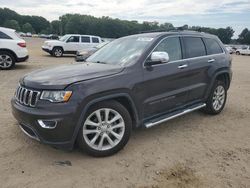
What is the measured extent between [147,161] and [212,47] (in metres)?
3.20

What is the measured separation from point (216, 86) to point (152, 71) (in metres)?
2.08

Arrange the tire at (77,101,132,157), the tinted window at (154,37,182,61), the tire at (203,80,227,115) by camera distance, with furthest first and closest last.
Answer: the tire at (203,80,227,115) < the tinted window at (154,37,182,61) < the tire at (77,101,132,157)

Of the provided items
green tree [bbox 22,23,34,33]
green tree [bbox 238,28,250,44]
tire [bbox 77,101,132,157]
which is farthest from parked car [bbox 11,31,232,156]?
green tree [bbox 22,23,34,33]

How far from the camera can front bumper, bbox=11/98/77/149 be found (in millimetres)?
3693

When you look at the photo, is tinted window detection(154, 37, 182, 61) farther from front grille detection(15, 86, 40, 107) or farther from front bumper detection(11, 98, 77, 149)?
front grille detection(15, 86, 40, 107)

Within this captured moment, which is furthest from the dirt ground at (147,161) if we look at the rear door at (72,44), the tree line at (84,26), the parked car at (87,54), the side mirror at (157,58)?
the tree line at (84,26)

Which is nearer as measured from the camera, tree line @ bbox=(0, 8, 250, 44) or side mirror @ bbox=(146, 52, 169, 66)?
side mirror @ bbox=(146, 52, 169, 66)

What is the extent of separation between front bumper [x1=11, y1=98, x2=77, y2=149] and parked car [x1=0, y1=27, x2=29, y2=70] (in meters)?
9.10

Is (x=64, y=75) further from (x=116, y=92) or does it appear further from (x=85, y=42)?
(x=85, y=42)

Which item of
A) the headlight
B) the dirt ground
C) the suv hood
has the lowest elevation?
the dirt ground

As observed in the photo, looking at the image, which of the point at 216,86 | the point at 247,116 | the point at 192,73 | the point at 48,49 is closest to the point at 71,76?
the point at 192,73

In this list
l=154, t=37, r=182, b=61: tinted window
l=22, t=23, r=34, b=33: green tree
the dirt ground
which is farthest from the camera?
l=22, t=23, r=34, b=33: green tree

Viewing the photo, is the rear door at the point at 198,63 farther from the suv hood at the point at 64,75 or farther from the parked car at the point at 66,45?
the parked car at the point at 66,45

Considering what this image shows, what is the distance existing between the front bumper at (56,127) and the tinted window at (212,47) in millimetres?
3486
